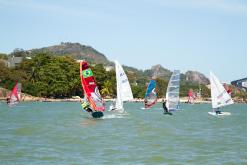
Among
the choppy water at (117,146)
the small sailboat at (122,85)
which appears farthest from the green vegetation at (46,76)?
the choppy water at (117,146)

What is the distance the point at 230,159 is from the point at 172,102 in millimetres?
35736

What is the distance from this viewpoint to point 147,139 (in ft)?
110

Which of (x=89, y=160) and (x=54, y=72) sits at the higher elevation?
(x=54, y=72)

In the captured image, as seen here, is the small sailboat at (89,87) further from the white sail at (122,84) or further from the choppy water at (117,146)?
the white sail at (122,84)

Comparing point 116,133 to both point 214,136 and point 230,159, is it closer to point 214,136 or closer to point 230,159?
point 214,136

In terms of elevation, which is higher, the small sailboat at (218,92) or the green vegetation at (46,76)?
the green vegetation at (46,76)

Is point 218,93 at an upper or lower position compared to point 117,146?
upper

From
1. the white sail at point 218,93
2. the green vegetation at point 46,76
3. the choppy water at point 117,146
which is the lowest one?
the choppy water at point 117,146

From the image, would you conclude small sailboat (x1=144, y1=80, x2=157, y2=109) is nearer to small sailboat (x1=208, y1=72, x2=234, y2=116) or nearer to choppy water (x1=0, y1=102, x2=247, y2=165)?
small sailboat (x1=208, y1=72, x2=234, y2=116)

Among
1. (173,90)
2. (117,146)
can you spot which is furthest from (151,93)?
(117,146)

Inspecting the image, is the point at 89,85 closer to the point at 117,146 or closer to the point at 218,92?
the point at 117,146

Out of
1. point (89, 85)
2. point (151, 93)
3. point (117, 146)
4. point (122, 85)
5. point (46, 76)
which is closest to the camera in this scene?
point (117, 146)

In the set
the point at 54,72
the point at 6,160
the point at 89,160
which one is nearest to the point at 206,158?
the point at 89,160

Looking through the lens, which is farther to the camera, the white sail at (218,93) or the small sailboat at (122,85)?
the small sailboat at (122,85)
